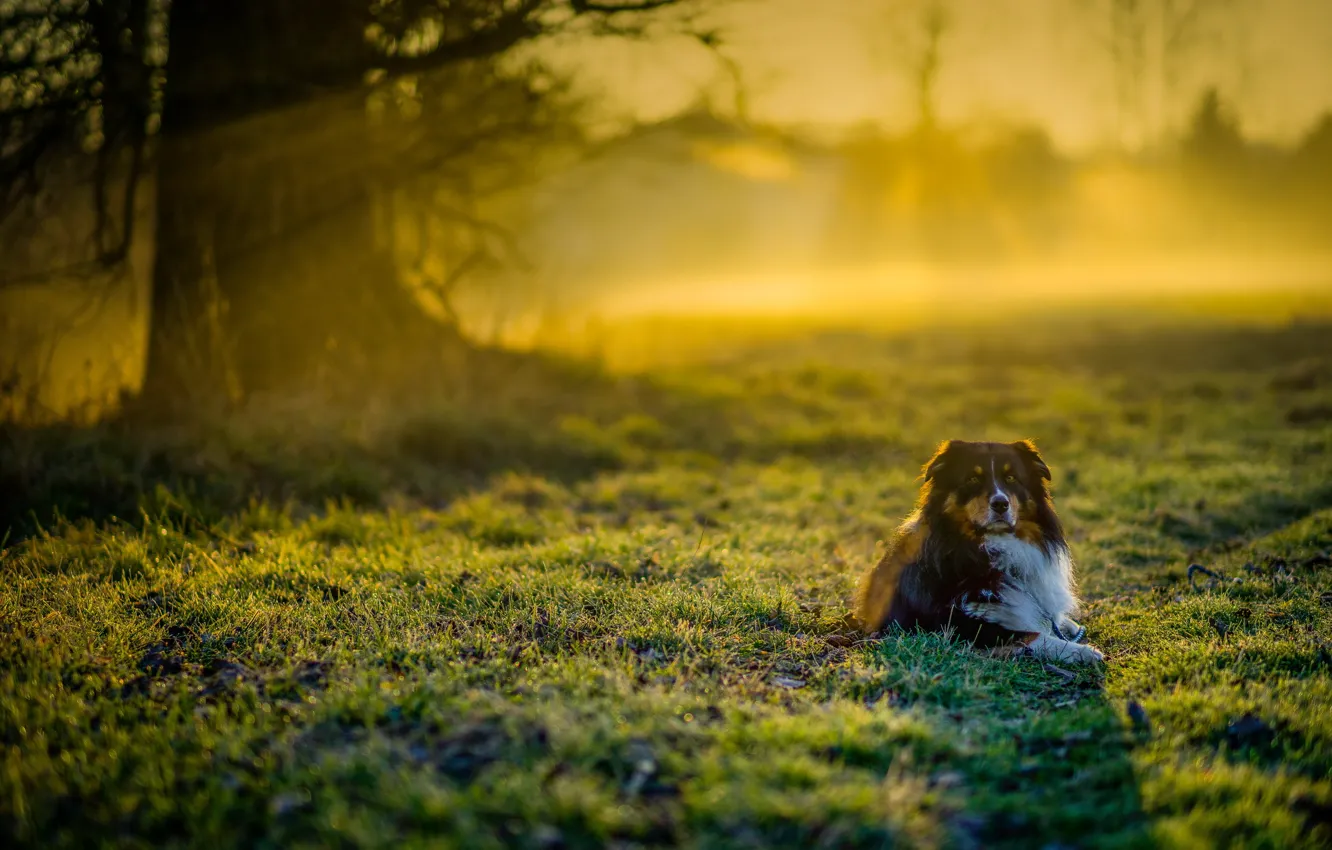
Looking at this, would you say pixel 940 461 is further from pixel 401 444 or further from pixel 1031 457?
pixel 401 444

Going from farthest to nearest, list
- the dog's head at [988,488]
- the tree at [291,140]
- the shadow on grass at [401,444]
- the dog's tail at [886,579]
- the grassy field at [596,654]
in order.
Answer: the tree at [291,140], the shadow on grass at [401,444], the dog's tail at [886,579], the dog's head at [988,488], the grassy field at [596,654]

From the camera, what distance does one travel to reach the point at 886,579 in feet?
18.8

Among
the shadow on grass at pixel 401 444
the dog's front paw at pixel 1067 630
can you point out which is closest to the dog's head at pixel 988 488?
the dog's front paw at pixel 1067 630

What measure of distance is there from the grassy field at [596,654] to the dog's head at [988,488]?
0.75 meters

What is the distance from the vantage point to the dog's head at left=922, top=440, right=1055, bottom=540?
5.26 meters

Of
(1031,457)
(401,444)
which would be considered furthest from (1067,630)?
(401,444)

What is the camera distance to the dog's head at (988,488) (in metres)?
5.26

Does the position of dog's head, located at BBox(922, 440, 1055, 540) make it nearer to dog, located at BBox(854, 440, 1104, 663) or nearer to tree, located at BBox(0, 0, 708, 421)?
dog, located at BBox(854, 440, 1104, 663)

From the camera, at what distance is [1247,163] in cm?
4000

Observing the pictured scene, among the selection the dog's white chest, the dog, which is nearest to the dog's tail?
the dog

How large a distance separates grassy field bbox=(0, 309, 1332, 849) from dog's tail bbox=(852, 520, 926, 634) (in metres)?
0.17

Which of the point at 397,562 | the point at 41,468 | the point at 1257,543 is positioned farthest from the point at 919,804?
the point at 41,468

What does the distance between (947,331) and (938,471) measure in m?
21.5

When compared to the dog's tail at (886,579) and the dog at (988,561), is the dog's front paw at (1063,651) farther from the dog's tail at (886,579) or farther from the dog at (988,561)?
the dog's tail at (886,579)
